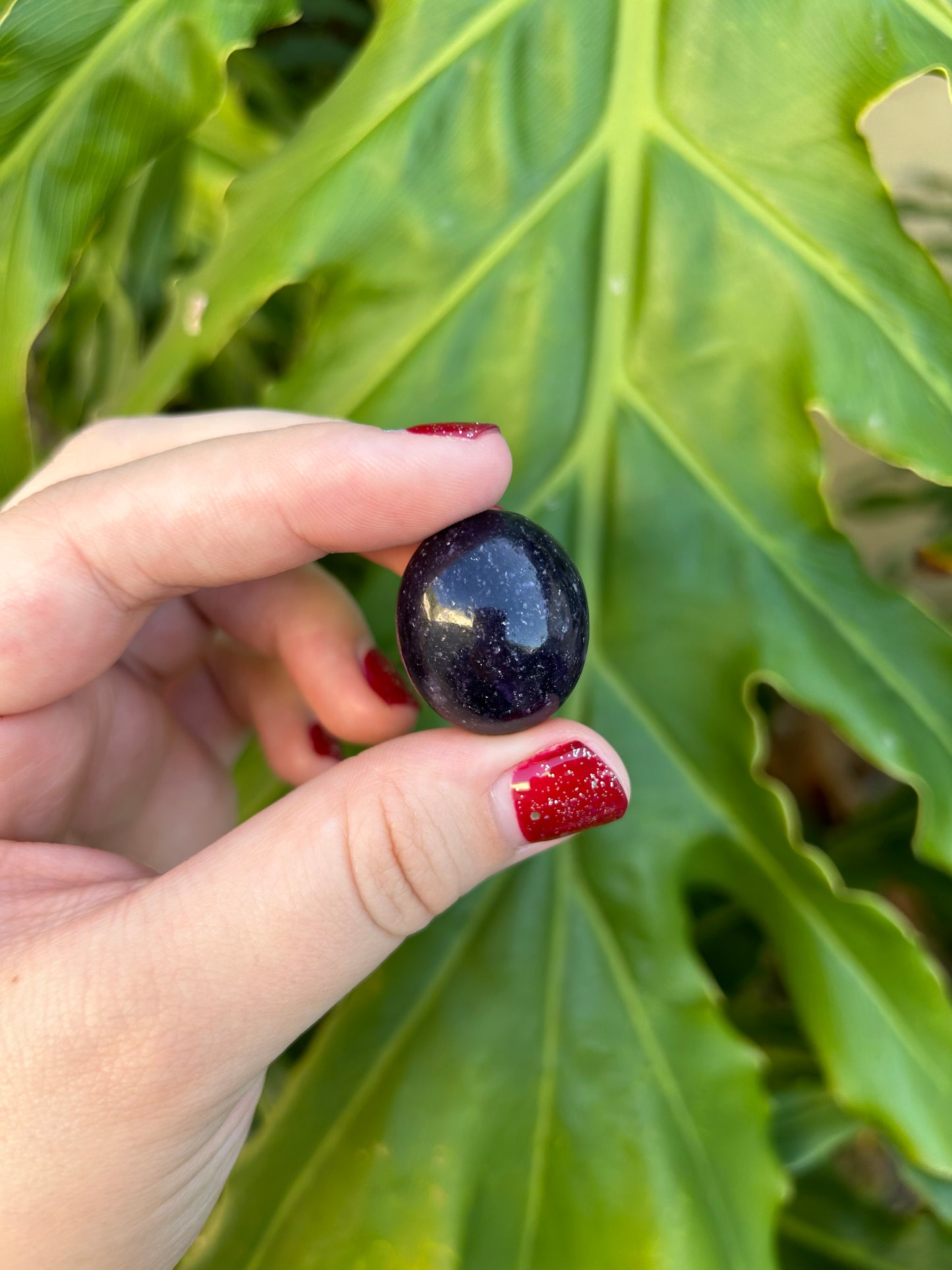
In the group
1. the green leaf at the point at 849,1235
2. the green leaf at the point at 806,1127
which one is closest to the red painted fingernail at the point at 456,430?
the green leaf at the point at 806,1127

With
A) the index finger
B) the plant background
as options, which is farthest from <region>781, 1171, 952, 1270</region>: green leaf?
the index finger

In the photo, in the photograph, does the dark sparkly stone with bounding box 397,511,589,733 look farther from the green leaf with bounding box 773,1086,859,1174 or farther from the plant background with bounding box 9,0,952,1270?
the green leaf with bounding box 773,1086,859,1174

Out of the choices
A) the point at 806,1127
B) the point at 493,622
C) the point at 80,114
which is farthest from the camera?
the point at 806,1127

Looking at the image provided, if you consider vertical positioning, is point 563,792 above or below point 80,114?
below

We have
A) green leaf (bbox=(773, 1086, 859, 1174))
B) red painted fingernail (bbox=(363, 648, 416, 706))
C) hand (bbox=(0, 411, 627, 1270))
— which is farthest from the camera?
green leaf (bbox=(773, 1086, 859, 1174))

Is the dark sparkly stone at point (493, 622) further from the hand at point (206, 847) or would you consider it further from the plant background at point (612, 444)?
→ the plant background at point (612, 444)

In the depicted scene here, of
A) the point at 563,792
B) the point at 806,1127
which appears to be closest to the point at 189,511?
the point at 563,792

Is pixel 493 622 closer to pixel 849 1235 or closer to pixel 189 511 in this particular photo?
pixel 189 511

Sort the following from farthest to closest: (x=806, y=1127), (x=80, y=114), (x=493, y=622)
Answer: (x=806, y=1127), (x=80, y=114), (x=493, y=622)
